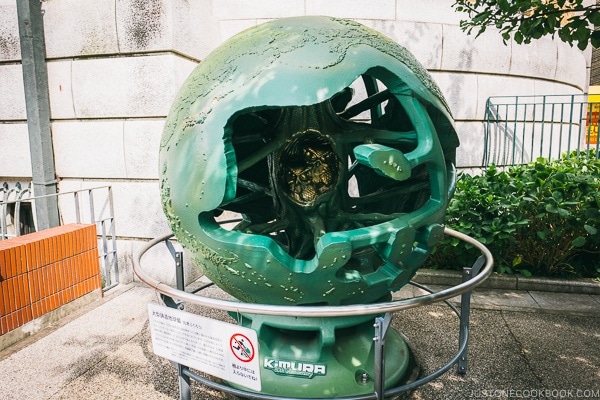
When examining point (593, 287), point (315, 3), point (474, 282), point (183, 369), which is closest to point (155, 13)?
point (315, 3)

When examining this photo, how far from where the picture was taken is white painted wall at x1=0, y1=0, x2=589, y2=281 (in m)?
5.33

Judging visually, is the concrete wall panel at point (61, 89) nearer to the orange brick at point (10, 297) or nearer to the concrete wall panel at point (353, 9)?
the orange brick at point (10, 297)

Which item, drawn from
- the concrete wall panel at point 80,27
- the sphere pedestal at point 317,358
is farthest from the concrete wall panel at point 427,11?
the sphere pedestal at point 317,358

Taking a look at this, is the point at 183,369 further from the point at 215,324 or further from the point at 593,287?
the point at 593,287

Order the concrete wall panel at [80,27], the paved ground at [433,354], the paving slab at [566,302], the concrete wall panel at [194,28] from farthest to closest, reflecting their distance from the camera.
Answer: the concrete wall panel at [80,27] → the concrete wall panel at [194,28] → the paving slab at [566,302] → the paved ground at [433,354]

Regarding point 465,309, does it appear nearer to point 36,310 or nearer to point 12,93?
point 36,310

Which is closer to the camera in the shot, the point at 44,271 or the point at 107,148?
the point at 44,271

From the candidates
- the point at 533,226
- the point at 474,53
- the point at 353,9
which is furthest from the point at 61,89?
the point at 533,226

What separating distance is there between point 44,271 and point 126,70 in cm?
252

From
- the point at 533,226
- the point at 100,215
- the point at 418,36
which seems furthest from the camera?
the point at 418,36

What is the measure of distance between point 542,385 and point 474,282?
1.39 metres

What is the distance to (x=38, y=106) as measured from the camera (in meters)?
5.50
